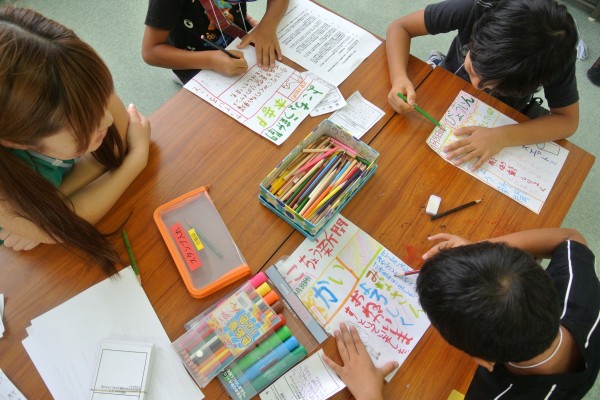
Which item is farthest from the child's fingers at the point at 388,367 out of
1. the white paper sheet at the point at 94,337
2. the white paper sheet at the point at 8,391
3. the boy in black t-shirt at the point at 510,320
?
the white paper sheet at the point at 8,391

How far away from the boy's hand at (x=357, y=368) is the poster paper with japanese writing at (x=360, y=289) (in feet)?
0.07

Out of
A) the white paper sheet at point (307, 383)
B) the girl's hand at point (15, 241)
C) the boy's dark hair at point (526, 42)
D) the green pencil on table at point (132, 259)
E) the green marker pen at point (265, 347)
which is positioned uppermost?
the boy's dark hair at point (526, 42)

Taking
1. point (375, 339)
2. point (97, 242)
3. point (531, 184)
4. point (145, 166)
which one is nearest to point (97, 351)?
point (97, 242)

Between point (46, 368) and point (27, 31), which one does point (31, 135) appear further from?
point (46, 368)

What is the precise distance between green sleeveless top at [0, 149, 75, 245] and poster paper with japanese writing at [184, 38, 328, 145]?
1.26 ft

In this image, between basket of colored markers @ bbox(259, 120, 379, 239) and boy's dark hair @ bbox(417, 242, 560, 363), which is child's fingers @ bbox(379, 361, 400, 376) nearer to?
boy's dark hair @ bbox(417, 242, 560, 363)

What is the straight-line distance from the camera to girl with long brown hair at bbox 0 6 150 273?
23.6 inches

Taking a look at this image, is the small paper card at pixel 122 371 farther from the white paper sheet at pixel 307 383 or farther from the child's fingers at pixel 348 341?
the child's fingers at pixel 348 341

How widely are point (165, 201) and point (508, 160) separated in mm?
908

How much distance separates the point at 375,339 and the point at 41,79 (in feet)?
2.57

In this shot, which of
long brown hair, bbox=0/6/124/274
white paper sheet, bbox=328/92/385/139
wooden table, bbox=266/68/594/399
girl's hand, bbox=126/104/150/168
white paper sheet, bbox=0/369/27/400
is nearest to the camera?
long brown hair, bbox=0/6/124/274

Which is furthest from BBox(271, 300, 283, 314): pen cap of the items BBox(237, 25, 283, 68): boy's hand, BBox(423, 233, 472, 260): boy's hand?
BBox(237, 25, 283, 68): boy's hand

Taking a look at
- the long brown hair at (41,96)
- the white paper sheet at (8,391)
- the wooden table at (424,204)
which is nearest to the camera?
the long brown hair at (41,96)

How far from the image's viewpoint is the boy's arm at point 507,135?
101cm
